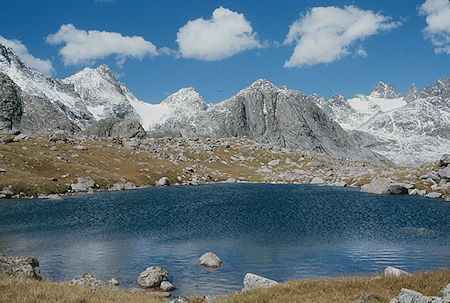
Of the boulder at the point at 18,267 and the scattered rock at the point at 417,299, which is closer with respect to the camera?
the scattered rock at the point at 417,299

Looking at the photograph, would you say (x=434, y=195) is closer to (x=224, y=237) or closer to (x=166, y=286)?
(x=224, y=237)

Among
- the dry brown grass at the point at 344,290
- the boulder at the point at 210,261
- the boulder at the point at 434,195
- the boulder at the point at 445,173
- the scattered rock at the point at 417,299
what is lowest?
the boulder at the point at 210,261

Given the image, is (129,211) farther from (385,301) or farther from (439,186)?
(439,186)

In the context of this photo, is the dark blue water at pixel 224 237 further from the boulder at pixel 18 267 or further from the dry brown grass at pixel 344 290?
the dry brown grass at pixel 344 290

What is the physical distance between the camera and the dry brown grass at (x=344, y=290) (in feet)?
54.2

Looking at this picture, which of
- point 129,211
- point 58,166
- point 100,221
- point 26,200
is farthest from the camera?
point 58,166

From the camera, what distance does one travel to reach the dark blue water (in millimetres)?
31516

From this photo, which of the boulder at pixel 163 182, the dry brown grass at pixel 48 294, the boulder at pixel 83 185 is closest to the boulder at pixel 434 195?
the boulder at pixel 163 182

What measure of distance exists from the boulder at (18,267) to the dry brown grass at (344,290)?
1319cm

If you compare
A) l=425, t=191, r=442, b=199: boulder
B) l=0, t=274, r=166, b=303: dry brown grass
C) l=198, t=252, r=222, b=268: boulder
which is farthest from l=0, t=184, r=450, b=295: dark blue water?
l=0, t=274, r=166, b=303: dry brown grass

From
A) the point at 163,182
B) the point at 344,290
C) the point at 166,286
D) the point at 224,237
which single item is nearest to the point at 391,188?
the point at 224,237

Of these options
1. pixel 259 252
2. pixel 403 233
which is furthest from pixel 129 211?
pixel 403 233

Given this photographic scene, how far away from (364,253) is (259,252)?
1200 centimetres

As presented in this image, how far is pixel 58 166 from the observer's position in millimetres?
99875
